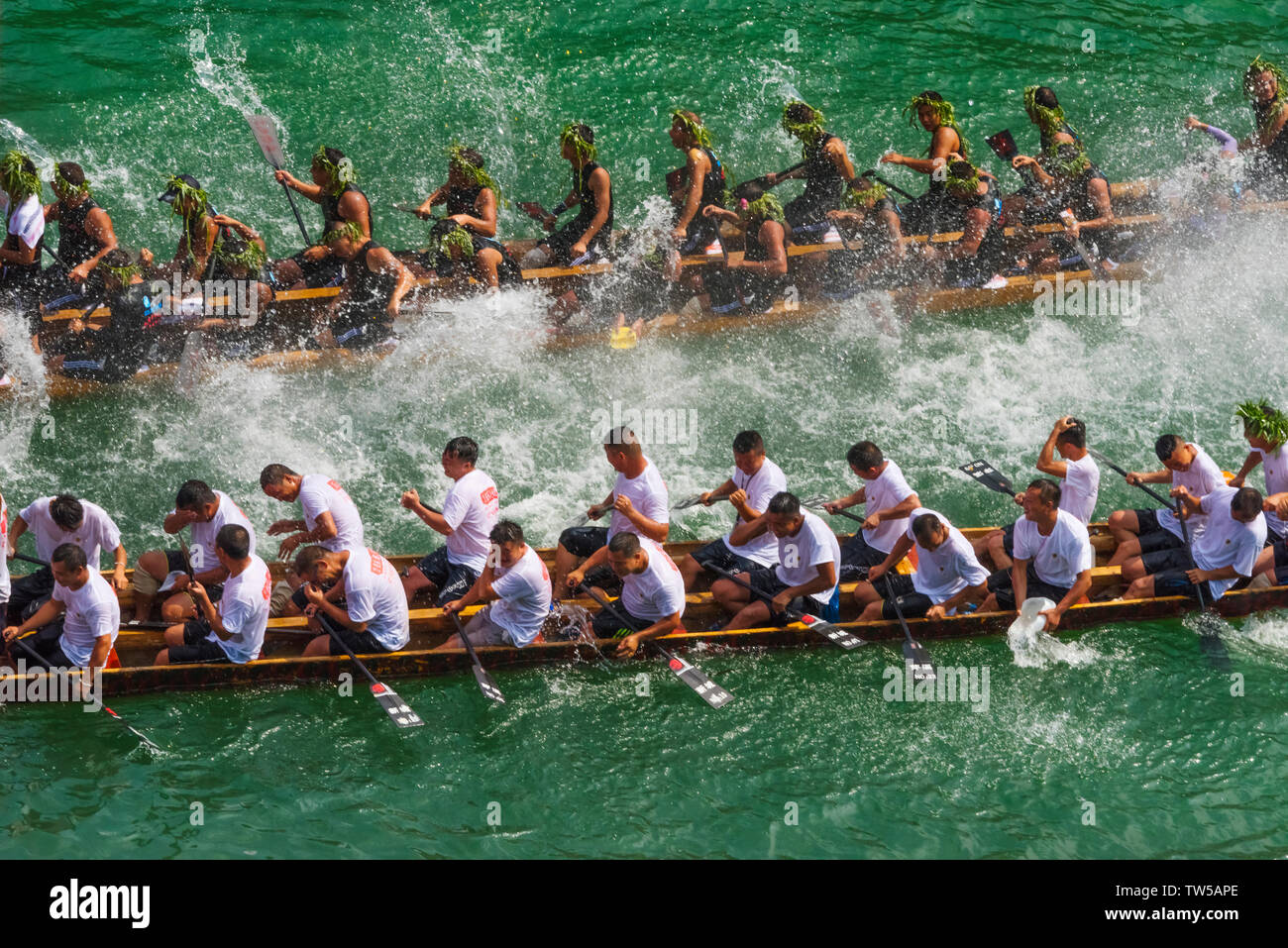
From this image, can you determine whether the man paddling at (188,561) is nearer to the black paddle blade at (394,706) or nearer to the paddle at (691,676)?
the black paddle blade at (394,706)

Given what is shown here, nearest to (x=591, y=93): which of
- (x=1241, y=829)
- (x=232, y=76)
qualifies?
(x=232, y=76)

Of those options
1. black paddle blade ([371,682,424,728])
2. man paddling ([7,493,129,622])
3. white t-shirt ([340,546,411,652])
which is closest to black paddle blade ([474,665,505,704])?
black paddle blade ([371,682,424,728])

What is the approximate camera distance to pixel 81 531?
11.8m

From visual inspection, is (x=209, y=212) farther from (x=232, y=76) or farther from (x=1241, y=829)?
(x=1241, y=829)

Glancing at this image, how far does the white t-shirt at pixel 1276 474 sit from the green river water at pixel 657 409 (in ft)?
2.98

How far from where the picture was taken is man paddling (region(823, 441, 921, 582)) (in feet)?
40.2

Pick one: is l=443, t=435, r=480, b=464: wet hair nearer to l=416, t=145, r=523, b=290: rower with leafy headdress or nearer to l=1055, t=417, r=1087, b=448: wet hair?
l=416, t=145, r=523, b=290: rower with leafy headdress

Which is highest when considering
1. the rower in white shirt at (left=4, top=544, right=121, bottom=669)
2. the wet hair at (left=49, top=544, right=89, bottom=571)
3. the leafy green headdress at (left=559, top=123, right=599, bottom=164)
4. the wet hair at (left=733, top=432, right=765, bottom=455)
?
the leafy green headdress at (left=559, top=123, right=599, bottom=164)

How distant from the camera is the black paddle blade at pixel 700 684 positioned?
11.4 metres

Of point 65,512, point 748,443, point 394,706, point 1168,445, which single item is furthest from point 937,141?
point 65,512

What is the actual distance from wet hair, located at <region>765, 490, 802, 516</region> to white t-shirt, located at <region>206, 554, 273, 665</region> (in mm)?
4007

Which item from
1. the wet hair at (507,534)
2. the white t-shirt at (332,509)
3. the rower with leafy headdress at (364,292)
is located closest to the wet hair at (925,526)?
the wet hair at (507,534)

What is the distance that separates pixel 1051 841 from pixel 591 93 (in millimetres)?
12828
